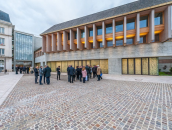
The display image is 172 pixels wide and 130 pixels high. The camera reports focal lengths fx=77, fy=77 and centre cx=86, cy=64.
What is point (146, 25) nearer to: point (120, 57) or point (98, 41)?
point (120, 57)

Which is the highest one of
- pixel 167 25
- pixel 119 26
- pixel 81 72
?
pixel 119 26

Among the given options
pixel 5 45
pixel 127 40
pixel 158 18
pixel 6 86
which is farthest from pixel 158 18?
pixel 5 45

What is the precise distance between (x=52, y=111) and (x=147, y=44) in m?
17.0

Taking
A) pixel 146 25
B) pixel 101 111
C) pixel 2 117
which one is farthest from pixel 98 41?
pixel 2 117

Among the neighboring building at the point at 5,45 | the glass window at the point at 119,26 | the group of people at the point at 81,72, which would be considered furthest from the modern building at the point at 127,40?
the neighboring building at the point at 5,45

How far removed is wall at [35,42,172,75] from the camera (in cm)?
1298

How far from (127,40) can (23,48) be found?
46618mm

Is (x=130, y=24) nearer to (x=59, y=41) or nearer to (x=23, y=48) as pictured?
(x=59, y=41)

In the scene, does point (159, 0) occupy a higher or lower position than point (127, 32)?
higher

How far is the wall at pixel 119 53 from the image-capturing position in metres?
13.0

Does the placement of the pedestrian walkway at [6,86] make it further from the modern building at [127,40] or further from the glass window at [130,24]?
the glass window at [130,24]

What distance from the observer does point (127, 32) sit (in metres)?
14.7

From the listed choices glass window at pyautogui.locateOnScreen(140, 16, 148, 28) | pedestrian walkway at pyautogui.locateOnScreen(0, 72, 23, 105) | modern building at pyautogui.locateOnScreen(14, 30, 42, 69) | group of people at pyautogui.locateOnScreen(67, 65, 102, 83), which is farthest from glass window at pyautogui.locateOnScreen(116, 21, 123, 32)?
modern building at pyautogui.locateOnScreen(14, 30, 42, 69)

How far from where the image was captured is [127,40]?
15469mm
